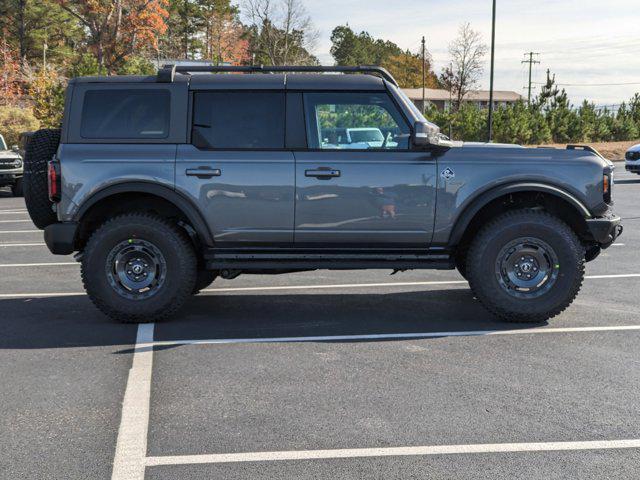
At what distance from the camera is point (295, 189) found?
6.75 meters

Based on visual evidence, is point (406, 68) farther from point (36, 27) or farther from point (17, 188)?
point (17, 188)

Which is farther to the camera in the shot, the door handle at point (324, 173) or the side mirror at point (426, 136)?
the door handle at point (324, 173)

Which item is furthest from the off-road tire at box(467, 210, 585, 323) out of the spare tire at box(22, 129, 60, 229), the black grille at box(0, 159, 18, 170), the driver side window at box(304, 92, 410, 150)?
the black grille at box(0, 159, 18, 170)

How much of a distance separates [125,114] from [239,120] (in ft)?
3.25

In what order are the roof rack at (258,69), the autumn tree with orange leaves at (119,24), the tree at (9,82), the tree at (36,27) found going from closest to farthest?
1. the roof rack at (258,69)
2. the tree at (9,82)
3. the autumn tree with orange leaves at (119,24)
4. the tree at (36,27)

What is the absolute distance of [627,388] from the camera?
→ 16.5 feet

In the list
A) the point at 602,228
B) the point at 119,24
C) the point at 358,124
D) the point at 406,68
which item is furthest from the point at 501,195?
the point at 406,68

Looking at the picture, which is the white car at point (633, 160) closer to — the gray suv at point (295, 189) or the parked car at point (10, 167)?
the parked car at point (10, 167)

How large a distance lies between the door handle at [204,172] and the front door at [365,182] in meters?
0.69


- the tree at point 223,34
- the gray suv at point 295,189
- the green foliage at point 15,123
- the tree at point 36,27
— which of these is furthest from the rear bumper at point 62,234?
the tree at point 223,34

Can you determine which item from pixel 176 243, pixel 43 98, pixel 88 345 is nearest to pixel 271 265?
pixel 176 243

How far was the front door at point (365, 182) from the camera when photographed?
673cm

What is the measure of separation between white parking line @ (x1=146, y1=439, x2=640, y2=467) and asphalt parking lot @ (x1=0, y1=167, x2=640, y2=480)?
0.01 metres

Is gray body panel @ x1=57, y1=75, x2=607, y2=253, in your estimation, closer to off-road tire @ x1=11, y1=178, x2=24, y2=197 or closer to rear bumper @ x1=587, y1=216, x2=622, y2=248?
rear bumper @ x1=587, y1=216, x2=622, y2=248
